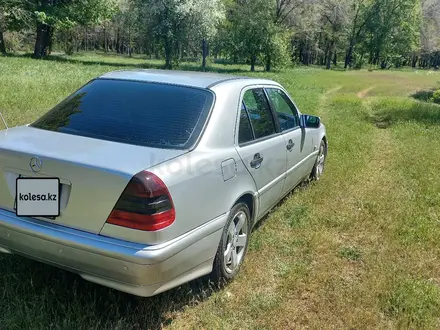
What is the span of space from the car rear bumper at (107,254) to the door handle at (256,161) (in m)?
0.92

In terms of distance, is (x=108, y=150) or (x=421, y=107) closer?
(x=108, y=150)

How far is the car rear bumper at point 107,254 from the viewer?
2375 mm

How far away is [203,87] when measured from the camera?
3379mm

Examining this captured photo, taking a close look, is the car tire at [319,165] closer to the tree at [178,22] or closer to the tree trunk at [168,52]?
the tree at [178,22]

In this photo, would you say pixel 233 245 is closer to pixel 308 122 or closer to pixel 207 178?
pixel 207 178

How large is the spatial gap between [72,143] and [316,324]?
219 cm

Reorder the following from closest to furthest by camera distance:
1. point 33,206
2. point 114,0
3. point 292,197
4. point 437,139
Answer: point 33,206, point 292,197, point 437,139, point 114,0

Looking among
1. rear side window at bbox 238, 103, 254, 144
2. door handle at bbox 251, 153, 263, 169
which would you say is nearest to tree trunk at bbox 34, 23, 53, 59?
rear side window at bbox 238, 103, 254, 144

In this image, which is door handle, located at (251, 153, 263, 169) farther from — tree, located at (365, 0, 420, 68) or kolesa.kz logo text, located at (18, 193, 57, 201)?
tree, located at (365, 0, 420, 68)

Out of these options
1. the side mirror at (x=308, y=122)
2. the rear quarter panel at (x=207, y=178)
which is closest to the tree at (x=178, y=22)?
the side mirror at (x=308, y=122)

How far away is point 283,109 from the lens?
4.63m

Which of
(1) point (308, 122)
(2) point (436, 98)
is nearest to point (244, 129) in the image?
(1) point (308, 122)

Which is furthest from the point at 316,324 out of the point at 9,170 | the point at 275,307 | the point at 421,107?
the point at 421,107

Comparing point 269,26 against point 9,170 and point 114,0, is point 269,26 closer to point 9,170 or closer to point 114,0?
point 114,0
